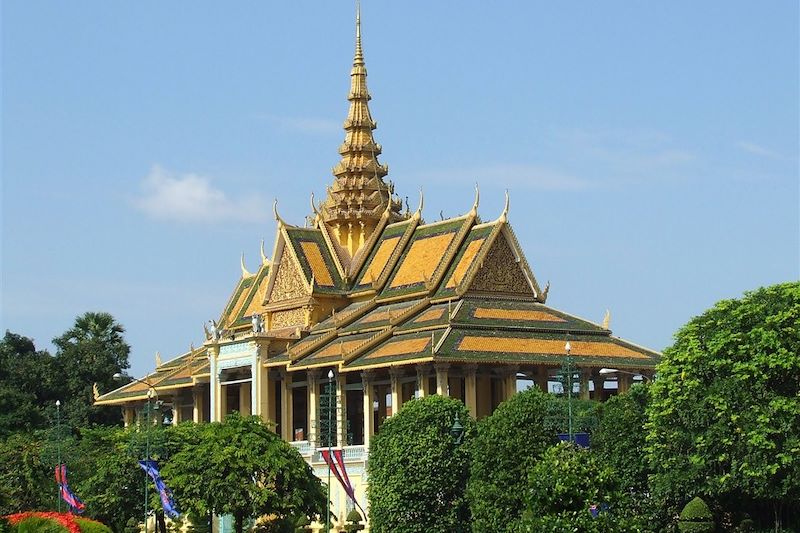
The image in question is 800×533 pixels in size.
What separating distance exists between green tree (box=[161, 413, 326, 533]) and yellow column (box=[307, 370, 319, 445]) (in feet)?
38.5

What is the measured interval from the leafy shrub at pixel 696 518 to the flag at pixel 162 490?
16002 mm

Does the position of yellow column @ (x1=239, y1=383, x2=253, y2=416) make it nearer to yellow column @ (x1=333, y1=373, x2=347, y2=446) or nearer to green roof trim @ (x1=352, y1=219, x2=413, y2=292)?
green roof trim @ (x1=352, y1=219, x2=413, y2=292)

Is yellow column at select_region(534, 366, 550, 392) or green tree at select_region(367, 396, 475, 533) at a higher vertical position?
yellow column at select_region(534, 366, 550, 392)

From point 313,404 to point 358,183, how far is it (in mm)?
14298

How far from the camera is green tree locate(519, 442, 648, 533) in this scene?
114 feet

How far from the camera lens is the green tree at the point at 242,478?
51219mm

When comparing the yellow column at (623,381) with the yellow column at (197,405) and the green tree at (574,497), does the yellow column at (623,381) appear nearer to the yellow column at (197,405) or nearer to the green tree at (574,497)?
the yellow column at (197,405)

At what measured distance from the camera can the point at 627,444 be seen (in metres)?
47.4

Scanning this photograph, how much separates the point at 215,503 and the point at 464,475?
7648 mm

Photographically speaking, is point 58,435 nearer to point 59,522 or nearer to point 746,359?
point 59,522

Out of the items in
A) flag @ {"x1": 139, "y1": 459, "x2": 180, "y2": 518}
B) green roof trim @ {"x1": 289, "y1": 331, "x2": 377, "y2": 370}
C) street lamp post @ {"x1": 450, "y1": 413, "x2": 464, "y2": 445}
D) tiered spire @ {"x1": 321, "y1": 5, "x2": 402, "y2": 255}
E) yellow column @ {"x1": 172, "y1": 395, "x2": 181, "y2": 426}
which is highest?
tiered spire @ {"x1": 321, "y1": 5, "x2": 402, "y2": 255}

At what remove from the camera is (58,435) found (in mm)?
61062

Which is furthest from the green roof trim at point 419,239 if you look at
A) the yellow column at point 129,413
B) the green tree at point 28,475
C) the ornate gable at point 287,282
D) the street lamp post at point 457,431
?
the yellow column at point 129,413

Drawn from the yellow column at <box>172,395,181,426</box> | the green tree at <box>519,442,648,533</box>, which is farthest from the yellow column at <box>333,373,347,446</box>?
the green tree at <box>519,442,648,533</box>
